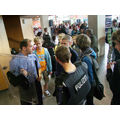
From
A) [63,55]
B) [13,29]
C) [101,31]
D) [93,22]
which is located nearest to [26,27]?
[13,29]

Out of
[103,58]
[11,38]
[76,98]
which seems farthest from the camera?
[103,58]

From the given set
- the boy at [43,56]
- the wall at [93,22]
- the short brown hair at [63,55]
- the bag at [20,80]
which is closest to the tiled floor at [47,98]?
the bag at [20,80]

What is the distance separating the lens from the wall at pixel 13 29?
4082mm

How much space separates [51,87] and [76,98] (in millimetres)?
1931

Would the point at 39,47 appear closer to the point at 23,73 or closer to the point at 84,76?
Answer: the point at 23,73

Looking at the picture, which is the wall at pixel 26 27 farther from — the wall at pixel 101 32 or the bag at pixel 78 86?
the bag at pixel 78 86

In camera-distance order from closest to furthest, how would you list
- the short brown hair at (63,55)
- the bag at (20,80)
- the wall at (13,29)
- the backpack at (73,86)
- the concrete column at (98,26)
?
the backpack at (73,86) → the short brown hair at (63,55) → the bag at (20,80) → the wall at (13,29) → the concrete column at (98,26)

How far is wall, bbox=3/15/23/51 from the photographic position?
13.4 feet

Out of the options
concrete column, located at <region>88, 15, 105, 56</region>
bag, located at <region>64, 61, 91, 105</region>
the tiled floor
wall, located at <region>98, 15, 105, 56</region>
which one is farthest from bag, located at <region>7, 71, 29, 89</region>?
wall, located at <region>98, 15, 105, 56</region>

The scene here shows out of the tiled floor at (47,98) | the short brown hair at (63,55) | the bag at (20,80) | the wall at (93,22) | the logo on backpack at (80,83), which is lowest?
the tiled floor at (47,98)

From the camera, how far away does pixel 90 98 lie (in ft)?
5.15

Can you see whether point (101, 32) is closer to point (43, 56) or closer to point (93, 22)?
point (93, 22)
